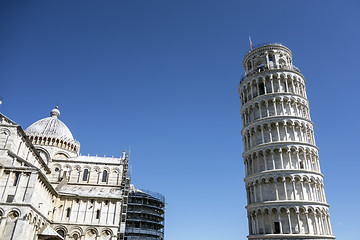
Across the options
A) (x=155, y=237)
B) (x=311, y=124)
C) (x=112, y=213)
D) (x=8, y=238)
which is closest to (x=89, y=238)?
(x=112, y=213)

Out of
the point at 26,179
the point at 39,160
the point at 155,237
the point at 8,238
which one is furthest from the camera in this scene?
the point at 155,237

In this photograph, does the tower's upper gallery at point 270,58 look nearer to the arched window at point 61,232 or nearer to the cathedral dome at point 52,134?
the cathedral dome at point 52,134

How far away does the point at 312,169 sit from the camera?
111 ft

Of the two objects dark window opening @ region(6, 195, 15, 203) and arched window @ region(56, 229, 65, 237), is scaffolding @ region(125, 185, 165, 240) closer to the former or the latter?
arched window @ region(56, 229, 65, 237)

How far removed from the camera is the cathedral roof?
4719 cm

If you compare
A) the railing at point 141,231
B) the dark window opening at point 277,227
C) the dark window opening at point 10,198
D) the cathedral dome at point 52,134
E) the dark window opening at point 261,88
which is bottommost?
the dark window opening at point 277,227

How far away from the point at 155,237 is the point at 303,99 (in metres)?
35.5

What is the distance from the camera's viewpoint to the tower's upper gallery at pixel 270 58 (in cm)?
3969

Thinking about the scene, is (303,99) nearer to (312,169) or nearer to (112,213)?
(312,169)

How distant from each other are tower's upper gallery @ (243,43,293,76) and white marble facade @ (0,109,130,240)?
27.0 meters

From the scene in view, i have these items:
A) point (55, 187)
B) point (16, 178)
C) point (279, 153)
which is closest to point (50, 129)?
point (55, 187)

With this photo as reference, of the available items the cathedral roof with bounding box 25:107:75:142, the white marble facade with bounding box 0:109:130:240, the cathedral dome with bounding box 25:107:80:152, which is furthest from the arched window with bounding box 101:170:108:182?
the cathedral roof with bounding box 25:107:75:142

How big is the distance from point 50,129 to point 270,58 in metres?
38.7

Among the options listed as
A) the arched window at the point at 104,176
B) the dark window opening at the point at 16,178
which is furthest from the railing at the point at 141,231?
the dark window opening at the point at 16,178
